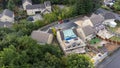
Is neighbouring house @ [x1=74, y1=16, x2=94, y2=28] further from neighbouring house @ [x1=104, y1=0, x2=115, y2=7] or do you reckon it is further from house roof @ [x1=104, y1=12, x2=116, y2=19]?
neighbouring house @ [x1=104, y1=0, x2=115, y2=7]

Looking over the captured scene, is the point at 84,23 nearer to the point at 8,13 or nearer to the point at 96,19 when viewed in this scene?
the point at 96,19

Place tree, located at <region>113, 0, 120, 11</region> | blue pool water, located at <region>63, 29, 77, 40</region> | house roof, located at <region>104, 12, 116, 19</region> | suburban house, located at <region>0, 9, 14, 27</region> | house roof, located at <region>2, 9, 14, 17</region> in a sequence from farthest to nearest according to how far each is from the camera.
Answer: tree, located at <region>113, 0, 120, 11</region>
house roof, located at <region>2, 9, 14, 17</region>
suburban house, located at <region>0, 9, 14, 27</region>
house roof, located at <region>104, 12, 116, 19</region>
blue pool water, located at <region>63, 29, 77, 40</region>

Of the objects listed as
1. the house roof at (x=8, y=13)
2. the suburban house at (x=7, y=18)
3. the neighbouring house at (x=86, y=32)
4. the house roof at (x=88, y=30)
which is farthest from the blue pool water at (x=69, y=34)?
the house roof at (x=8, y=13)

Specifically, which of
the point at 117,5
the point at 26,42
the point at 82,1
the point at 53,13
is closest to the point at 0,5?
the point at 53,13

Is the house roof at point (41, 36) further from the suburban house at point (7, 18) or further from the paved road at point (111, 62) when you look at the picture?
→ the paved road at point (111, 62)

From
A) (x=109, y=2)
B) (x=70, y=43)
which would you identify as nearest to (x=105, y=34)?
(x=70, y=43)

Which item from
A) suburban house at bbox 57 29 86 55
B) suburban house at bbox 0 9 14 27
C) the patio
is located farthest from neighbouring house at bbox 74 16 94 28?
suburban house at bbox 0 9 14 27
